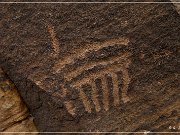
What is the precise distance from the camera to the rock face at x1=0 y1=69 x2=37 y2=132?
4.40 feet

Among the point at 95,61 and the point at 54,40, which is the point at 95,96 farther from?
the point at 54,40

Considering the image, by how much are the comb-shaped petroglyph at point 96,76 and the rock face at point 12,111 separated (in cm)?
22

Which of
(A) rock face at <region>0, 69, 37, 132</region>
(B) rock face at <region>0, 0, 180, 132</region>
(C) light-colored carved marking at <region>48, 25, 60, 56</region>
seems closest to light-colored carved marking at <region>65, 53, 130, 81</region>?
(B) rock face at <region>0, 0, 180, 132</region>

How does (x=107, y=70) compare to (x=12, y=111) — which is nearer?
(x=107, y=70)

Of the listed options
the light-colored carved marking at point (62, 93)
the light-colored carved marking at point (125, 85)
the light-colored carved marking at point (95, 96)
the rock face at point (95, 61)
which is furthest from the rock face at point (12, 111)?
the light-colored carved marking at point (125, 85)

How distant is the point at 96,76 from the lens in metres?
1.28

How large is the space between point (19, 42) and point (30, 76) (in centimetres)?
14

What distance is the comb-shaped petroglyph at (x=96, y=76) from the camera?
1.23m

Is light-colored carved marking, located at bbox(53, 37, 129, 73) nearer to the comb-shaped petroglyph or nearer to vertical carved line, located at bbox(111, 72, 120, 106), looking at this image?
the comb-shaped petroglyph

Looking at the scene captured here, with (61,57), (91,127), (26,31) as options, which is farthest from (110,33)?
(91,127)

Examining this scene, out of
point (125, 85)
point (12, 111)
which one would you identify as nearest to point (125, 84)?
point (125, 85)

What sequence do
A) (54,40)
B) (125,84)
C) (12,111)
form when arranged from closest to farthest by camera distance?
(54,40)
(125,84)
(12,111)

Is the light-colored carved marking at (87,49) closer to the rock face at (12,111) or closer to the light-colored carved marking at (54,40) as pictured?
the light-colored carved marking at (54,40)

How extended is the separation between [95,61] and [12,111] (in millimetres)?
453
